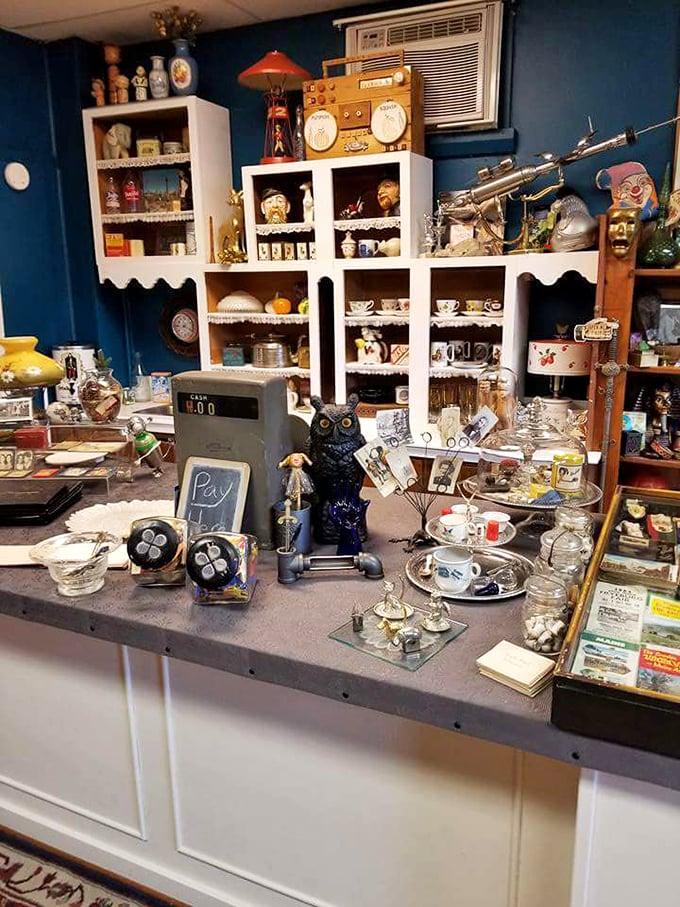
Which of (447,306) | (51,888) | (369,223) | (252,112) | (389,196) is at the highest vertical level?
(252,112)

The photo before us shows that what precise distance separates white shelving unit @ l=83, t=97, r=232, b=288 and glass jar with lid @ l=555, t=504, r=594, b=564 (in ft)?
8.38

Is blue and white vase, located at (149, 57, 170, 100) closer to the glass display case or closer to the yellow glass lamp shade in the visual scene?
the yellow glass lamp shade

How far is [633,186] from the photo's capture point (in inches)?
110

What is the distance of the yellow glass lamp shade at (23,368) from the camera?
7.00ft

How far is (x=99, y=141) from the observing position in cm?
360

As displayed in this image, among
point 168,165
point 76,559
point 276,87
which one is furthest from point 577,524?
point 168,165

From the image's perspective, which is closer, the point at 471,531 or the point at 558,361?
the point at 471,531

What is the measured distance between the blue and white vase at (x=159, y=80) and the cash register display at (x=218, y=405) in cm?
246

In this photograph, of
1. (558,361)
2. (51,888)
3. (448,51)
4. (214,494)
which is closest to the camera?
(214,494)

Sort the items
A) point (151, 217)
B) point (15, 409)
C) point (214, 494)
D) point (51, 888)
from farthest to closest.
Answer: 1. point (151, 217)
2. point (15, 409)
3. point (51, 888)
4. point (214, 494)

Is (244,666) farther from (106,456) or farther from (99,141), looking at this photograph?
(99,141)

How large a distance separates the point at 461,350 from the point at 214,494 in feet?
6.17

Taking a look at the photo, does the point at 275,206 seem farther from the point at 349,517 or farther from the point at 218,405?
the point at 349,517

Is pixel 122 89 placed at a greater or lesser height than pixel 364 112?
greater
